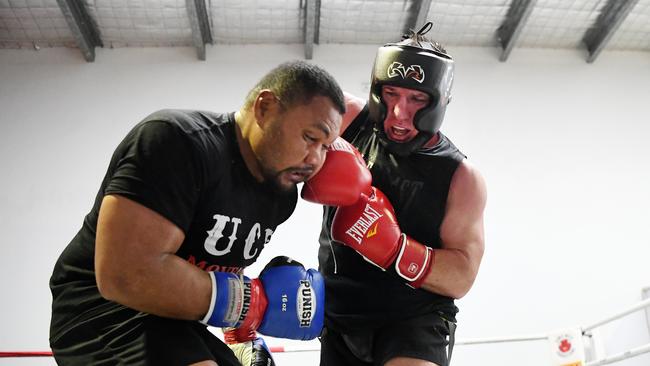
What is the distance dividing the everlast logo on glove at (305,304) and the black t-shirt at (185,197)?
149 millimetres

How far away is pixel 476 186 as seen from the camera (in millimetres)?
2076

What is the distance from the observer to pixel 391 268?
200 cm

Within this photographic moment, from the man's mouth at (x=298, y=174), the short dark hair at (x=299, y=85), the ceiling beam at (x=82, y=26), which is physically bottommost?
the ceiling beam at (x=82, y=26)

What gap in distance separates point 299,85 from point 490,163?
3.55 metres

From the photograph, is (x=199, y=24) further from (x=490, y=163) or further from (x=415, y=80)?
(x=415, y=80)

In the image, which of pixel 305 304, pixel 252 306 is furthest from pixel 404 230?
pixel 252 306

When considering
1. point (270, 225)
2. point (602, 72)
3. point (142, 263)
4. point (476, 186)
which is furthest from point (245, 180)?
point (602, 72)

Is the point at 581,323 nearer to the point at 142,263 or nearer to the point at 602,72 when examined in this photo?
the point at 602,72

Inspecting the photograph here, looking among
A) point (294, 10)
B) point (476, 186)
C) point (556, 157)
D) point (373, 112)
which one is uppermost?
point (373, 112)

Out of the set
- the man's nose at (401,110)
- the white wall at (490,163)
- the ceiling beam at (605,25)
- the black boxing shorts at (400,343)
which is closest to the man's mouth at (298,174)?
the man's nose at (401,110)

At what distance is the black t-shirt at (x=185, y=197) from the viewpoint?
1.36 metres

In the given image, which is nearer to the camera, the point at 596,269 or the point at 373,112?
the point at 373,112

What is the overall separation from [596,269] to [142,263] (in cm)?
399

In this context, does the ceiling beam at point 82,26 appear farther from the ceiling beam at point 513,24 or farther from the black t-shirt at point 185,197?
the black t-shirt at point 185,197
